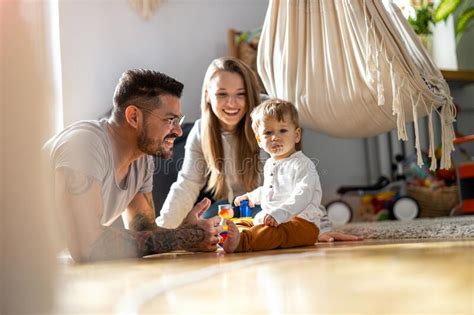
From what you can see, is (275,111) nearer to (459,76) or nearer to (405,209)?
(405,209)

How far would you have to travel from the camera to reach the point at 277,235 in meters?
1.46

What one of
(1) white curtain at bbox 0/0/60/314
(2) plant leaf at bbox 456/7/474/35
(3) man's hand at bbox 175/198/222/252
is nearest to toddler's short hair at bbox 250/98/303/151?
(3) man's hand at bbox 175/198/222/252

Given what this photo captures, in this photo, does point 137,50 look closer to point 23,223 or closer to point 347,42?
point 347,42

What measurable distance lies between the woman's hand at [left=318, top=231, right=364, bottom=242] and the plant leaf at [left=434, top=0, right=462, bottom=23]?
169 cm

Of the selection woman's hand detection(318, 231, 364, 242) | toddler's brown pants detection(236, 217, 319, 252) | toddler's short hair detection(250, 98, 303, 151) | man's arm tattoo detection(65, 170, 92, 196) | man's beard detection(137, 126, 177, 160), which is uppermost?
toddler's short hair detection(250, 98, 303, 151)

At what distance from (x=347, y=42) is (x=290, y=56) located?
18 centimetres

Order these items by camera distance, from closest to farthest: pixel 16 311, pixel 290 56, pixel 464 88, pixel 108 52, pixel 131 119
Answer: pixel 16 311 → pixel 131 119 → pixel 290 56 → pixel 108 52 → pixel 464 88

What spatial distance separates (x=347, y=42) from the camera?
162 centimetres

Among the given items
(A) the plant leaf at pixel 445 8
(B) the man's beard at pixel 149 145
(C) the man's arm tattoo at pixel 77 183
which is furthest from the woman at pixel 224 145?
(A) the plant leaf at pixel 445 8

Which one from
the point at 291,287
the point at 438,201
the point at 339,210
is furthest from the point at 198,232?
the point at 438,201

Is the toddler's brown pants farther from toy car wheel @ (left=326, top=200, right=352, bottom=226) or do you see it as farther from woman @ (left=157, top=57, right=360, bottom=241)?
toy car wheel @ (left=326, top=200, right=352, bottom=226)

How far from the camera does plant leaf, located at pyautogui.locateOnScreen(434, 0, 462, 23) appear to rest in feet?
9.58

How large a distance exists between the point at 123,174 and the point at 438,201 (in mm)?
1800

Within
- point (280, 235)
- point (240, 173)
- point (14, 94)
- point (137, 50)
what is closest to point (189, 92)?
point (137, 50)
